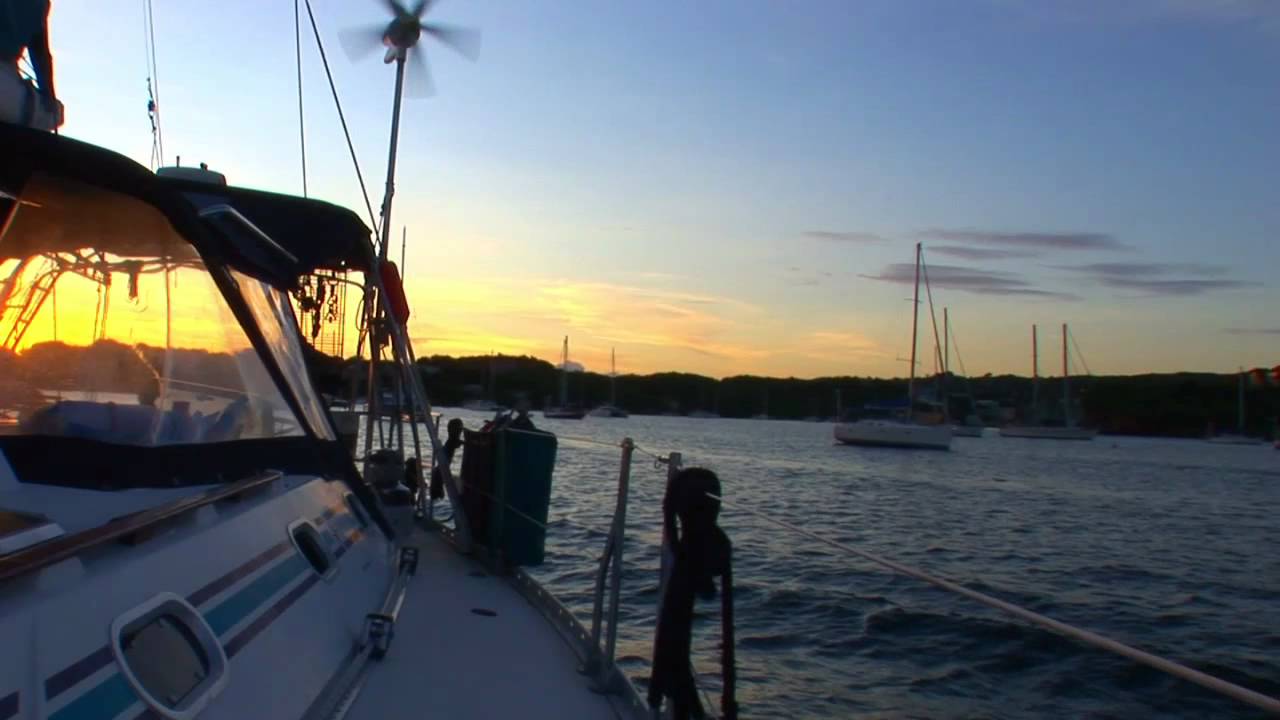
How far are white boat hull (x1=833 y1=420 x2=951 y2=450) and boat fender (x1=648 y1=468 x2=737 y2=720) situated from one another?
176 feet

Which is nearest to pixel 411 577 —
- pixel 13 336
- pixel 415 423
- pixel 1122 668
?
pixel 415 423

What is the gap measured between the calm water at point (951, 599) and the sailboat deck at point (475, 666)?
183 centimetres

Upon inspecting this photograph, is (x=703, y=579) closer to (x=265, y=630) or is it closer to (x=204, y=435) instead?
(x=265, y=630)

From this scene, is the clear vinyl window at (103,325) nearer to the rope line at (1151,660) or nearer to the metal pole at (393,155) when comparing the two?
the rope line at (1151,660)

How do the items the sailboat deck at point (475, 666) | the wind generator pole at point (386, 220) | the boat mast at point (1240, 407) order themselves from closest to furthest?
the sailboat deck at point (475, 666), the wind generator pole at point (386, 220), the boat mast at point (1240, 407)

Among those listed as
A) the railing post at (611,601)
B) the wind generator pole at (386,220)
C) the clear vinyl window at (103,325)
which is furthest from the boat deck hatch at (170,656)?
the wind generator pole at (386,220)

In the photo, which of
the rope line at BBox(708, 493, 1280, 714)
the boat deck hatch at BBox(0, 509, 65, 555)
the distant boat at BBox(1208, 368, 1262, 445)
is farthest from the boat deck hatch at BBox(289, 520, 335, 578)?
the distant boat at BBox(1208, 368, 1262, 445)

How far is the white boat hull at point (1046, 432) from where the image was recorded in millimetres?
78062

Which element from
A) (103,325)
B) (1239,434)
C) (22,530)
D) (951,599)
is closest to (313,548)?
(103,325)

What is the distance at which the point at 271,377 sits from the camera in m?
3.71

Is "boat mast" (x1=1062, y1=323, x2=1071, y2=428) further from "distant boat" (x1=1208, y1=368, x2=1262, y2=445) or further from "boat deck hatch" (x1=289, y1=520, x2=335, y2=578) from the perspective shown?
"boat deck hatch" (x1=289, y1=520, x2=335, y2=578)

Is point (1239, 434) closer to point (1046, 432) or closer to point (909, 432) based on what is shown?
point (1046, 432)

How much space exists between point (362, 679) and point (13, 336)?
1559mm

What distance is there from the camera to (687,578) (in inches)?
133
